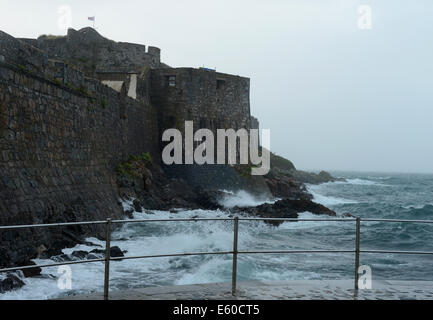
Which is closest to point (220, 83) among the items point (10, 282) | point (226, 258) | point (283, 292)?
point (226, 258)

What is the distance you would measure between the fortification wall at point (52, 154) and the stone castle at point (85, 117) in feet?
0.08

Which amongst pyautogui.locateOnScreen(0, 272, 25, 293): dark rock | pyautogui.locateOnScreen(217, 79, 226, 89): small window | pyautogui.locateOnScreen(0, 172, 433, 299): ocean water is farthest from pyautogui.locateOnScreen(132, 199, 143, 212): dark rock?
pyautogui.locateOnScreen(217, 79, 226, 89): small window

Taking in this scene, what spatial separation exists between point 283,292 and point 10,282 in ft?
15.0

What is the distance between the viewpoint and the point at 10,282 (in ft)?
25.9

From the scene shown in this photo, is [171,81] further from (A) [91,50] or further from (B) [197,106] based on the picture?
(A) [91,50]

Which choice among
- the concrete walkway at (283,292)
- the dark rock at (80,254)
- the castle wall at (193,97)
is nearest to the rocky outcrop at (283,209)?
the castle wall at (193,97)

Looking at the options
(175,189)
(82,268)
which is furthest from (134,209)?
(82,268)

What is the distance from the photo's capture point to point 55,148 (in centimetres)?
1221

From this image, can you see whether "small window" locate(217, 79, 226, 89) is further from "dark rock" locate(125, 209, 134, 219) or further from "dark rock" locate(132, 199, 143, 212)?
"dark rock" locate(125, 209, 134, 219)

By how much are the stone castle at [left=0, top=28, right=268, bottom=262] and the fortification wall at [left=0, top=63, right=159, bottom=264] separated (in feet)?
0.08
